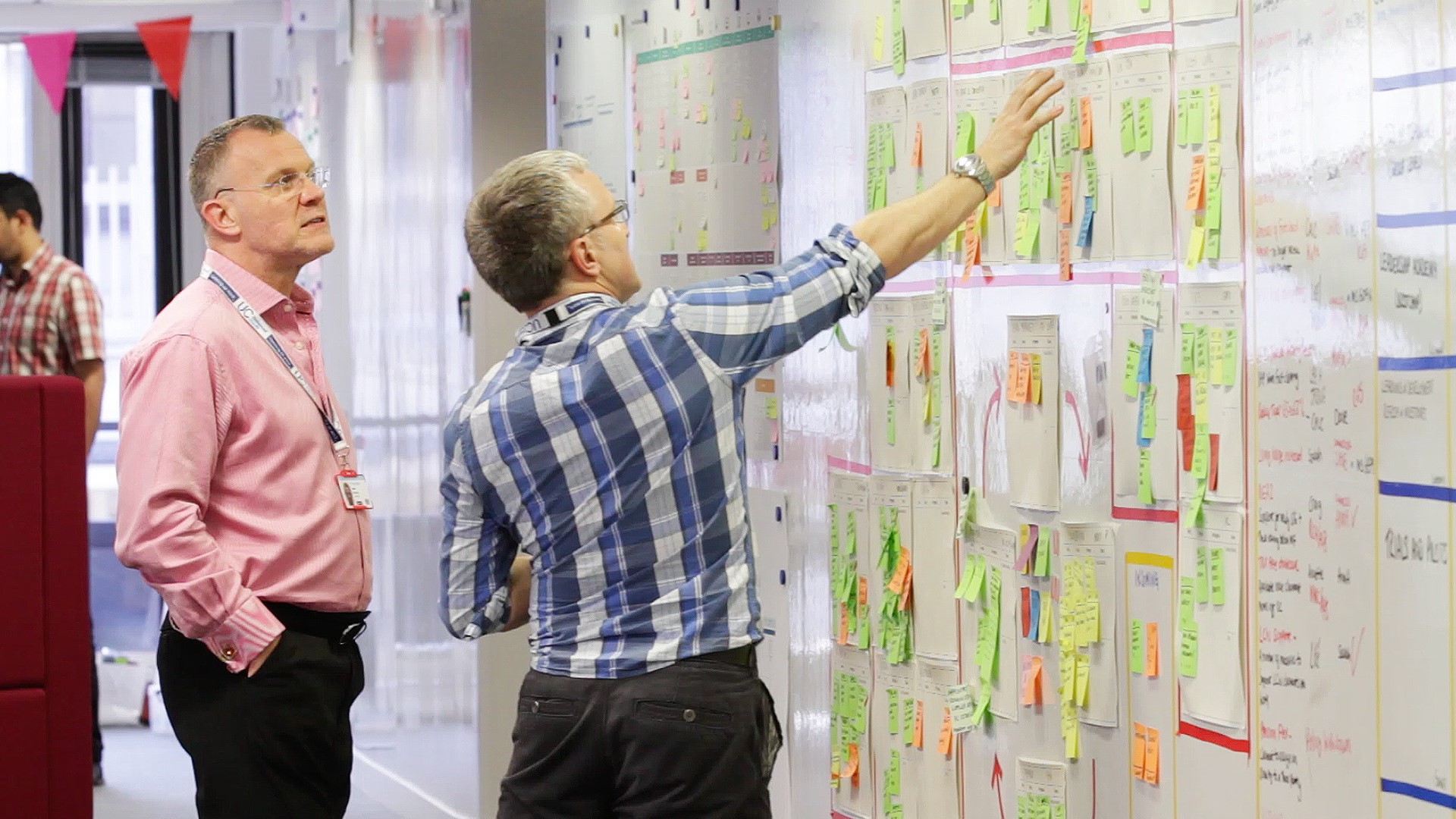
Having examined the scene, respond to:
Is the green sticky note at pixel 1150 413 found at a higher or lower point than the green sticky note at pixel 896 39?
lower

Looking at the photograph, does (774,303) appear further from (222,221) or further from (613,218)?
(222,221)

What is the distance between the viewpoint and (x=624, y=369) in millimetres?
1835

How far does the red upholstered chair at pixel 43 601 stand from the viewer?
8.43ft

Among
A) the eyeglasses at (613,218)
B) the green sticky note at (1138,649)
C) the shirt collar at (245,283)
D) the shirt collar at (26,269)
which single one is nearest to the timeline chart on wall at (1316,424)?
the green sticky note at (1138,649)

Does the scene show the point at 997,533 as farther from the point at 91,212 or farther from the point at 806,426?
the point at 91,212

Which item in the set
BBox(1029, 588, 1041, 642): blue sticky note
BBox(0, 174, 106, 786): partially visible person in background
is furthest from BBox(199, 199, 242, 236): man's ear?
BBox(0, 174, 106, 786): partially visible person in background

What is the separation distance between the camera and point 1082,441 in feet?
8.05

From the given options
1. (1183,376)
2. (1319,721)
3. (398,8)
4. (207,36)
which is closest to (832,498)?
(1183,376)

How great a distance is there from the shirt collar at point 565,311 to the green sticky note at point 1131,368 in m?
0.82

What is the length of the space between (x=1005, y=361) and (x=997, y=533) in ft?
0.92

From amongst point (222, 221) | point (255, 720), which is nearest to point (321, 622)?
point (255, 720)

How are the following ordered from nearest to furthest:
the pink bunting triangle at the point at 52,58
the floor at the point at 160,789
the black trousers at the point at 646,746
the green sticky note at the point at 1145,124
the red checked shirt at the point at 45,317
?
the black trousers at the point at 646,746
the green sticky note at the point at 1145,124
the red checked shirt at the point at 45,317
the floor at the point at 160,789
the pink bunting triangle at the point at 52,58

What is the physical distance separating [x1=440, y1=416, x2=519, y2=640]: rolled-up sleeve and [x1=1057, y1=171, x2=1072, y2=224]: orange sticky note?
988 mm

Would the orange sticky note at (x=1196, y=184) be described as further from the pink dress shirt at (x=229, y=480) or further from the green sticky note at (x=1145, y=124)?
the pink dress shirt at (x=229, y=480)
